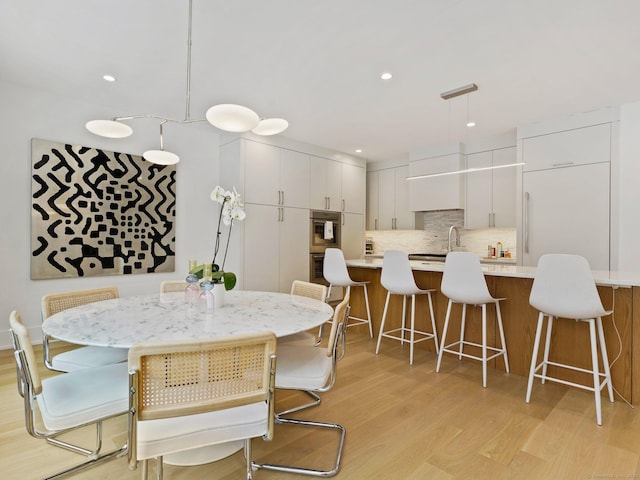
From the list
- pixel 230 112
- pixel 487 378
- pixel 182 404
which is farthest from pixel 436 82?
pixel 182 404

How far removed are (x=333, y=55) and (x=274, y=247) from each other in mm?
2622

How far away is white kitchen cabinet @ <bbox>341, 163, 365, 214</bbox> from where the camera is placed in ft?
18.6

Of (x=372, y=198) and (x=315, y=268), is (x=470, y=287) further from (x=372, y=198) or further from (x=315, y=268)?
(x=372, y=198)

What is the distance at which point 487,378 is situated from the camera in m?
2.82

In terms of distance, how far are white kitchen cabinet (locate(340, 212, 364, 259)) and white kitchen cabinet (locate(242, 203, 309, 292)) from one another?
31.7 inches

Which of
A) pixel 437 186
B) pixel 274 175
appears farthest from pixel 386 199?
pixel 274 175

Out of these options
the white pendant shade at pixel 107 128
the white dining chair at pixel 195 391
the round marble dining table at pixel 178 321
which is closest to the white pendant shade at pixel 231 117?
the white pendant shade at pixel 107 128

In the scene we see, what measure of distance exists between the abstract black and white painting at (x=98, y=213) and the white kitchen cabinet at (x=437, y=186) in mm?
3497

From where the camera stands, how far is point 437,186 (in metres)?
5.24

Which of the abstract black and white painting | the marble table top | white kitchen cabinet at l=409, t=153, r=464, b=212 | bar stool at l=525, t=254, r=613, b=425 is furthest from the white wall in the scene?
bar stool at l=525, t=254, r=613, b=425

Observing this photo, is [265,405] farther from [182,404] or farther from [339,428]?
[339,428]

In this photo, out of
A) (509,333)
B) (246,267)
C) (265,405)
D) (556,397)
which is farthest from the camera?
(246,267)

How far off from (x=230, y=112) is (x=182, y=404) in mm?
1393

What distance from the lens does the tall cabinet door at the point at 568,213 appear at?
3.72 meters
